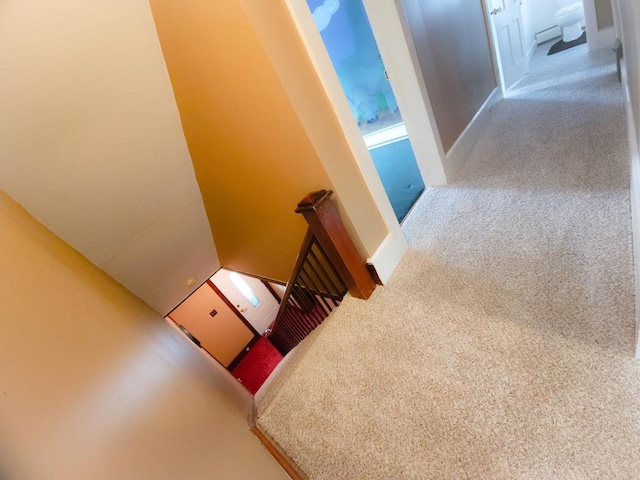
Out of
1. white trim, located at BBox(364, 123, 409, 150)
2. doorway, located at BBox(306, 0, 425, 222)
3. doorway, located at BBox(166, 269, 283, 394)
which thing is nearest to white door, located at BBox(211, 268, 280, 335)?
doorway, located at BBox(166, 269, 283, 394)

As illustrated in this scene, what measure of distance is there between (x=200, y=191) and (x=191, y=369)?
1.41 m

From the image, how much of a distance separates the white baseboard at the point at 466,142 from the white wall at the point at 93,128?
2.06 meters

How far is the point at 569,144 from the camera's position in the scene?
2.22m

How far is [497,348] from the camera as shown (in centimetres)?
136

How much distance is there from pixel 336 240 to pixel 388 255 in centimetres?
46

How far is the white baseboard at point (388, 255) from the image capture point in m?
1.99

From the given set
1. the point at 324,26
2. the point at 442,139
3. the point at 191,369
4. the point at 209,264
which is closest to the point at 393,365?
the point at 191,369

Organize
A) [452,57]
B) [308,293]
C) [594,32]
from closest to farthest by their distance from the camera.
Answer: [308,293] < [452,57] < [594,32]


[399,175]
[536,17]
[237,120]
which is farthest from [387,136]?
[237,120]

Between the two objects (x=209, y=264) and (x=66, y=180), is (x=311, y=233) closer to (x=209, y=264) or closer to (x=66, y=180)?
(x=66, y=180)

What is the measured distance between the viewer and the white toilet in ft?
13.7

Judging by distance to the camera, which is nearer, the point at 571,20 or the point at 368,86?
the point at 571,20

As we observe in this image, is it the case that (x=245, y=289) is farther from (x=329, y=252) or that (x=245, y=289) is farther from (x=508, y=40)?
(x=508, y=40)

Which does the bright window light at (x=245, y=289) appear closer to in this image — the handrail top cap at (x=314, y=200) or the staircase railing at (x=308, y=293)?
the staircase railing at (x=308, y=293)
